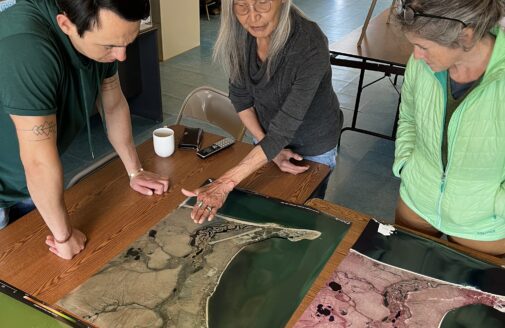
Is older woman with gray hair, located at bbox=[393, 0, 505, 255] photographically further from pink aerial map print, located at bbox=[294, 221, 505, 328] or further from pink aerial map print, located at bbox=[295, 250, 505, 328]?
pink aerial map print, located at bbox=[295, 250, 505, 328]

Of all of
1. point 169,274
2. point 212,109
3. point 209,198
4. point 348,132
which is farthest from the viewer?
point 348,132

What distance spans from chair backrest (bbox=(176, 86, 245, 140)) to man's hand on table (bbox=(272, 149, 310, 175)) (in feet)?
1.50

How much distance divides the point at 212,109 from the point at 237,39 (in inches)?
23.9

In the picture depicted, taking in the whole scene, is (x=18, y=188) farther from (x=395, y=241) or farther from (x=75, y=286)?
(x=395, y=241)

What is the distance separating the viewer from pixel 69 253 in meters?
1.14

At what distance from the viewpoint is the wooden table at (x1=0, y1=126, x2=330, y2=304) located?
1.09 meters

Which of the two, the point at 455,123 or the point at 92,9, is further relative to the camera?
the point at 455,123

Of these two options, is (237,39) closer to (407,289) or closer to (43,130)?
(43,130)

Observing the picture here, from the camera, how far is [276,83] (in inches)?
57.5

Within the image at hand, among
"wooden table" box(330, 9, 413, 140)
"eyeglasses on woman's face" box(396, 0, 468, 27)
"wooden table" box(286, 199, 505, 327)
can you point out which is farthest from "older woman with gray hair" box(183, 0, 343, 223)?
"wooden table" box(330, 9, 413, 140)

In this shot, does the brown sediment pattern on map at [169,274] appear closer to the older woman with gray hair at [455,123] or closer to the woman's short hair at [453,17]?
the older woman with gray hair at [455,123]

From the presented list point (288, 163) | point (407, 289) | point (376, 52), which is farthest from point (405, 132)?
point (376, 52)

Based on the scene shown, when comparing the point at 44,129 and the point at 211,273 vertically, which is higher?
the point at 44,129

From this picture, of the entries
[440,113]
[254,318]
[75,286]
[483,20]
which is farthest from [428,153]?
[75,286]
